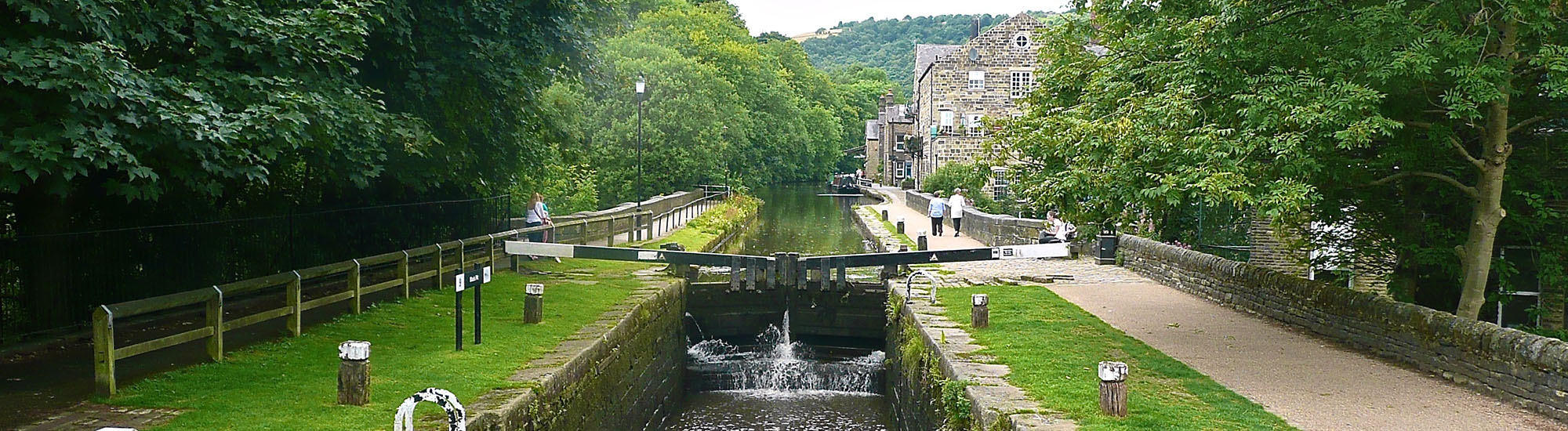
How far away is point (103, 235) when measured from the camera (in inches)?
430

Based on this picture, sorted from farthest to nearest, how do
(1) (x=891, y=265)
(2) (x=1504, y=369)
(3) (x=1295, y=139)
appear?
(1) (x=891, y=265), (3) (x=1295, y=139), (2) (x=1504, y=369)

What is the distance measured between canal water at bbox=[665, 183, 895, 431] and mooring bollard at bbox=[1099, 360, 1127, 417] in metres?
6.64

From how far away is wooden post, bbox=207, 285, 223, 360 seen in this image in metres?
9.67

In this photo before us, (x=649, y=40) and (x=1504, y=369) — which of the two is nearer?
(x=1504, y=369)

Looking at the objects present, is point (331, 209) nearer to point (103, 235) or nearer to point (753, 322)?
point (103, 235)

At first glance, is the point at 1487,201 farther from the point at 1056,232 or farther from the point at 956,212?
the point at 956,212

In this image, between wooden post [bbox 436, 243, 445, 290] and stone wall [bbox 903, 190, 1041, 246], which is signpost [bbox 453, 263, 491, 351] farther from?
stone wall [bbox 903, 190, 1041, 246]

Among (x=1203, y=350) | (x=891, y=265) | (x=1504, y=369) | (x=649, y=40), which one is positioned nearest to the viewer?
(x=1504, y=369)

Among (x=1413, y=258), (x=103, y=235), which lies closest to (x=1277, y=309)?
(x=1413, y=258)

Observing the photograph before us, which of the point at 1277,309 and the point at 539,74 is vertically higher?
the point at 539,74

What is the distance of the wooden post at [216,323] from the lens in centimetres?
967

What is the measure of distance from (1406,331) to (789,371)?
8.45m

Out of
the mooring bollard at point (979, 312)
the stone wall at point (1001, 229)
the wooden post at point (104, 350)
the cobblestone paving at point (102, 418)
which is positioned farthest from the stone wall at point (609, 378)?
the stone wall at point (1001, 229)

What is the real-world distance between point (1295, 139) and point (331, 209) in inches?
432
